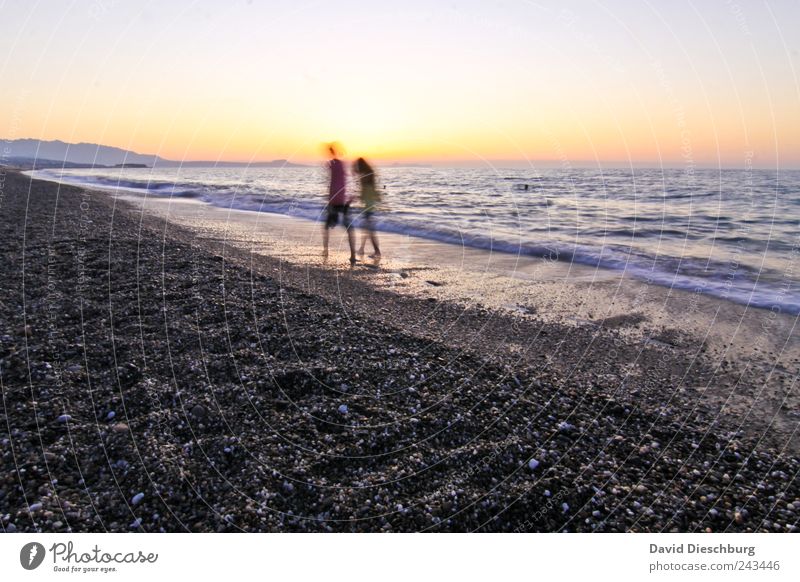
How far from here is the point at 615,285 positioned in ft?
39.3

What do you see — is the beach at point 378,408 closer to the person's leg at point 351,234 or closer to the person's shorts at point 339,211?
the person's leg at point 351,234

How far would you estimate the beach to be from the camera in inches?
156
